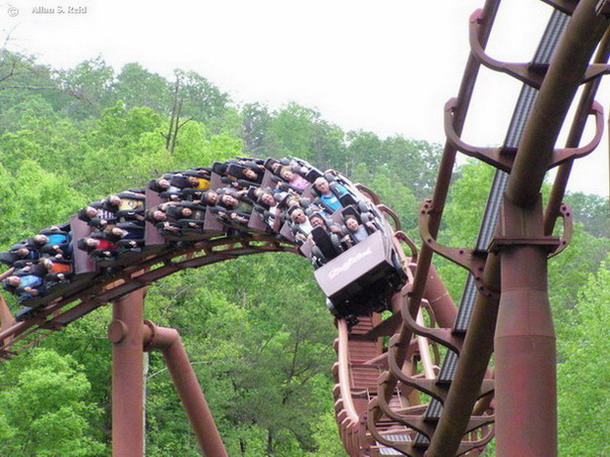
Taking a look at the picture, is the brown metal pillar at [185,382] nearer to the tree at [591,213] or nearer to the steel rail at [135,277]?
the steel rail at [135,277]

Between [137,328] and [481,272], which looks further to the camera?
[137,328]

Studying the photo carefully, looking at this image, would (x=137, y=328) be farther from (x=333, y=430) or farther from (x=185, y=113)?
(x=185, y=113)

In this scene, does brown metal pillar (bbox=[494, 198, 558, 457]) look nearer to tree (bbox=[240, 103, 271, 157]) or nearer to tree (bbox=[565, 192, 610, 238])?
tree (bbox=[565, 192, 610, 238])

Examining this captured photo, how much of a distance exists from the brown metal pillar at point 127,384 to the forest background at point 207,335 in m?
7.24

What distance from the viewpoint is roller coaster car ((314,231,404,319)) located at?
1267cm

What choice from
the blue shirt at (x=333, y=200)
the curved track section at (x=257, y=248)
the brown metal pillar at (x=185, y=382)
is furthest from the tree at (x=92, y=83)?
the blue shirt at (x=333, y=200)

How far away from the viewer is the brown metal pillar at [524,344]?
19.8 ft

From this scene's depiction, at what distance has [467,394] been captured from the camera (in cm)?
774

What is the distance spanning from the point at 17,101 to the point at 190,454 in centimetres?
4115

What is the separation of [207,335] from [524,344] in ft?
78.1

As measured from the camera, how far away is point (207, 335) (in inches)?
1166

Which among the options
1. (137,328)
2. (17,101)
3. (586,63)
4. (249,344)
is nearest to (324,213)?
(137,328)

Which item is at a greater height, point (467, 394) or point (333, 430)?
point (467, 394)

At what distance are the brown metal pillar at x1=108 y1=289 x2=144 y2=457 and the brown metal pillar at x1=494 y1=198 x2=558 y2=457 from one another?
30.7 feet
